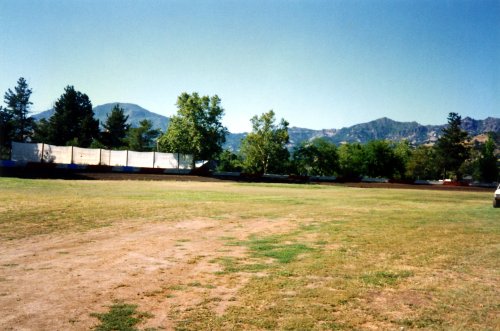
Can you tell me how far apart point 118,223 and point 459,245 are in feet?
37.7

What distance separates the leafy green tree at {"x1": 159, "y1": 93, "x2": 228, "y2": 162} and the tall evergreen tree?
31059 mm

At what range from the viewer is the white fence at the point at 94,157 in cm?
4641

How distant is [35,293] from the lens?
5.61 m

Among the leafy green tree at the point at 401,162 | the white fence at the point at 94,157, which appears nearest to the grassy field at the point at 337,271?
the white fence at the point at 94,157

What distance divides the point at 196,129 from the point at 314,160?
4103cm

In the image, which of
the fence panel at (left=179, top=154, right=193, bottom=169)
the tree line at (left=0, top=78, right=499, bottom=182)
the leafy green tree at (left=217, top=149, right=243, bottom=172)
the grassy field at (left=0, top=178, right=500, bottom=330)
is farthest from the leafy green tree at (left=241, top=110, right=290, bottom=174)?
the grassy field at (left=0, top=178, right=500, bottom=330)

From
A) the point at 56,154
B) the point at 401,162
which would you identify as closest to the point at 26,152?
the point at 56,154

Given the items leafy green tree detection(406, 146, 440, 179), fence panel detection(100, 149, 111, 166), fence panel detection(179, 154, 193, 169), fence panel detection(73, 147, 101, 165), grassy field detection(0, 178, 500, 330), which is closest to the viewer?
grassy field detection(0, 178, 500, 330)

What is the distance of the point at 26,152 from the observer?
46.3 metres

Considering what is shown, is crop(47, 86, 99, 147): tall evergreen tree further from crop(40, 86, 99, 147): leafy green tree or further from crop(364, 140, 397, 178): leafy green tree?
crop(364, 140, 397, 178): leafy green tree

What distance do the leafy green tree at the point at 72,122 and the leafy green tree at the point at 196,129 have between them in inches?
1223

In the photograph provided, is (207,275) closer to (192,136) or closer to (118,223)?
(118,223)

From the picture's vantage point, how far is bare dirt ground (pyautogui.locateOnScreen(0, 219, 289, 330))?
493cm

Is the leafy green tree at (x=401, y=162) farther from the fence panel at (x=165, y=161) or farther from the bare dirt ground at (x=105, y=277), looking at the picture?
the bare dirt ground at (x=105, y=277)
